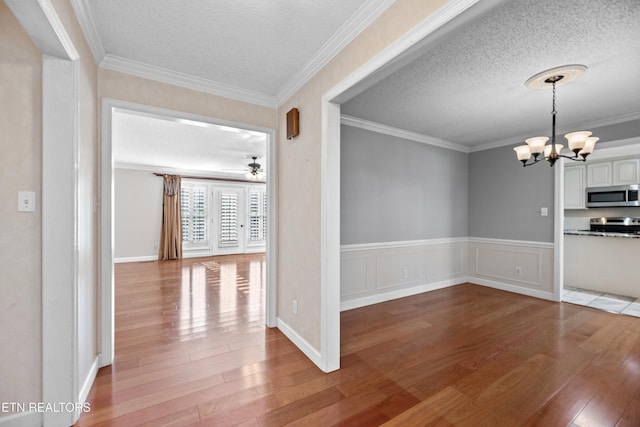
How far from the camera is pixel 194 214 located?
7652mm

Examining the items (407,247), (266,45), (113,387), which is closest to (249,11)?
(266,45)

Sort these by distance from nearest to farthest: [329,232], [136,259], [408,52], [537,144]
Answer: [408,52]
[329,232]
[537,144]
[136,259]

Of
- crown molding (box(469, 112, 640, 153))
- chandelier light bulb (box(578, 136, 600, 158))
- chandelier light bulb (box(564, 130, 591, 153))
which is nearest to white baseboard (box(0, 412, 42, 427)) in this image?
chandelier light bulb (box(564, 130, 591, 153))

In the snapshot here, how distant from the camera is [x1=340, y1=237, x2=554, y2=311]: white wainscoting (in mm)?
3604

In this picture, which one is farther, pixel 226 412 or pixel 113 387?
pixel 113 387

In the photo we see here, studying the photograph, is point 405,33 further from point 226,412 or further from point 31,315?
point 31,315

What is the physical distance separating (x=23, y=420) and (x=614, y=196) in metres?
7.85

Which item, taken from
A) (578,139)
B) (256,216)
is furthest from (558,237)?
(256,216)

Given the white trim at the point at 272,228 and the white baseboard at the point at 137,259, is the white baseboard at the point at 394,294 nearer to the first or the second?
the white trim at the point at 272,228

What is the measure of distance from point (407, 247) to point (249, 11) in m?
3.51

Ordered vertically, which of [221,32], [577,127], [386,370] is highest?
[221,32]

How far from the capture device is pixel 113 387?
74.0 inches

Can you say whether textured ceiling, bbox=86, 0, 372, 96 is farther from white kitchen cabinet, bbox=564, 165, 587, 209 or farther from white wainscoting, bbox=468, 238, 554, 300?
white kitchen cabinet, bbox=564, 165, 587, 209

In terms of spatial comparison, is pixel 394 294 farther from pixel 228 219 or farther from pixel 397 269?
pixel 228 219
